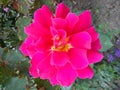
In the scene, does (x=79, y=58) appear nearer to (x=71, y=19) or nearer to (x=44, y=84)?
(x=71, y=19)

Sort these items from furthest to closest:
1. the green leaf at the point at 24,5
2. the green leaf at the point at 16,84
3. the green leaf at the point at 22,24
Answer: the green leaf at the point at 24,5 → the green leaf at the point at 22,24 → the green leaf at the point at 16,84

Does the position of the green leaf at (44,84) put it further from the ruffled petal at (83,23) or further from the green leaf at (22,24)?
the ruffled petal at (83,23)

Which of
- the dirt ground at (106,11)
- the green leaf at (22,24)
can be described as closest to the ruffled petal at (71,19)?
the green leaf at (22,24)

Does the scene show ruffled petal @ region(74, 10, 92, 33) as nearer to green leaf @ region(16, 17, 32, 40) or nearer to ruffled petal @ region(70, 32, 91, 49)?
ruffled petal @ region(70, 32, 91, 49)

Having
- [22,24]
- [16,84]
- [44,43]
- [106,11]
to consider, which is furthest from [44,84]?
[106,11]

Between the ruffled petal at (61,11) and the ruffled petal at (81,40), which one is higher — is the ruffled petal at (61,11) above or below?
above
